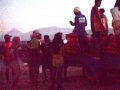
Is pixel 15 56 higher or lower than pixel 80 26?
lower

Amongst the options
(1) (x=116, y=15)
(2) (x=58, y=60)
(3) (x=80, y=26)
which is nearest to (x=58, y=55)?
(2) (x=58, y=60)

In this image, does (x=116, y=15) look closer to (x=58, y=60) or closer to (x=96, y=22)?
(x=96, y=22)

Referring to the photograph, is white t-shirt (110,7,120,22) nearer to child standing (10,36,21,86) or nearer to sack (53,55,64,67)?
sack (53,55,64,67)

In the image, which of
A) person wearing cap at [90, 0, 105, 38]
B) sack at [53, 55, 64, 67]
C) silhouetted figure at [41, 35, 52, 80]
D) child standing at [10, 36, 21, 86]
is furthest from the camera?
silhouetted figure at [41, 35, 52, 80]

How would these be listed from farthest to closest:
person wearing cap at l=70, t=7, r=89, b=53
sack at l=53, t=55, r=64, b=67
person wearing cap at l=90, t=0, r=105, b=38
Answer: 1. person wearing cap at l=70, t=7, r=89, b=53
2. sack at l=53, t=55, r=64, b=67
3. person wearing cap at l=90, t=0, r=105, b=38

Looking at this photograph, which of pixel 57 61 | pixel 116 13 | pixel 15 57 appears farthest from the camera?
pixel 15 57

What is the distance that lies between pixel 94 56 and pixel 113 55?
798 millimetres

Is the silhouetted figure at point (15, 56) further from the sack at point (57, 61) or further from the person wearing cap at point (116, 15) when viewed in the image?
the person wearing cap at point (116, 15)

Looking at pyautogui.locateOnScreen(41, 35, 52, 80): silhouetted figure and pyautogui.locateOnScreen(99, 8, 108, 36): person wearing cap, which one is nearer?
pyautogui.locateOnScreen(99, 8, 108, 36): person wearing cap

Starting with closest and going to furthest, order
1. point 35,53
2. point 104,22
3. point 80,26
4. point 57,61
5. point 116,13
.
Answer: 1. point 116,13
2. point 57,61
3. point 104,22
4. point 80,26
5. point 35,53

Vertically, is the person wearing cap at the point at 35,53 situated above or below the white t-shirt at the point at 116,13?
below

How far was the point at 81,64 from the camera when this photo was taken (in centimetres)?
784

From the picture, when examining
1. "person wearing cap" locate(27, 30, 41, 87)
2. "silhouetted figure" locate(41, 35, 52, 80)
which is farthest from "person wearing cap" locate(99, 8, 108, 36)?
"person wearing cap" locate(27, 30, 41, 87)

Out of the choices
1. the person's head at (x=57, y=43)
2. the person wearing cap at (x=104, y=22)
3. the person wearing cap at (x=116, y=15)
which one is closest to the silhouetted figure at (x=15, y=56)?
the person's head at (x=57, y=43)
